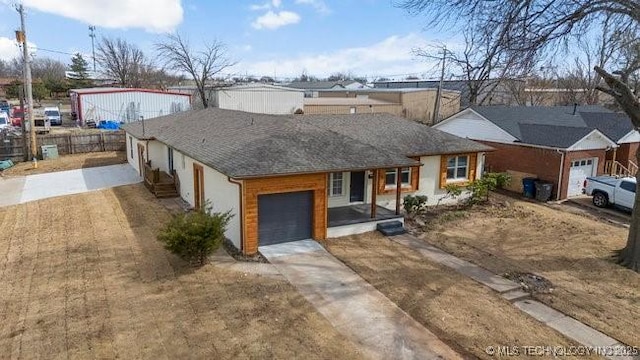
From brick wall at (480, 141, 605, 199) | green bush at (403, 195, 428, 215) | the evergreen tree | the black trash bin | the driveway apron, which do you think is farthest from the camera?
the evergreen tree

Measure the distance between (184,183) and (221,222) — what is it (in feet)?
25.5

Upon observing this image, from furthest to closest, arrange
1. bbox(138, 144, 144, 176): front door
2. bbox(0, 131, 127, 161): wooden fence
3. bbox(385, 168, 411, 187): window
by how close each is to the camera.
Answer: bbox(0, 131, 127, 161): wooden fence
bbox(138, 144, 144, 176): front door
bbox(385, 168, 411, 187): window

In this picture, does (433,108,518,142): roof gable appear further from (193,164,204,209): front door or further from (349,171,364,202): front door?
(193,164,204,209): front door

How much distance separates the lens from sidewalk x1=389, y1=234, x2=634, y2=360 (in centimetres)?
834

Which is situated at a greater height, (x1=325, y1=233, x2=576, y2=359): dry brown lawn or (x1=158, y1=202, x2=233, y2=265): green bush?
(x1=158, y1=202, x2=233, y2=265): green bush

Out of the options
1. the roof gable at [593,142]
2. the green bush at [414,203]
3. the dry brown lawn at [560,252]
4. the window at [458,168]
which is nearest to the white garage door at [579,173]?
the roof gable at [593,142]

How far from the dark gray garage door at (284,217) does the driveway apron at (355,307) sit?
437 millimetres

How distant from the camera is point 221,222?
37.0ft

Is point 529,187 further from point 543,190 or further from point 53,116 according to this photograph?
point 53,116

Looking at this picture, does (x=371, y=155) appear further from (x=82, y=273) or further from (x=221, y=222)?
(x=82, y=273)

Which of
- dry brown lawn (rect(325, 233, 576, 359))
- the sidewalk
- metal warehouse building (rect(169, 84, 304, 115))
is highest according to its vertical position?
metal warehouse building (rect(169, 84, 304, 115))

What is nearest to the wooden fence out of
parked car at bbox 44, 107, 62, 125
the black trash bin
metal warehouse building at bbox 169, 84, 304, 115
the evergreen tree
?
metal warehouse building at bbox 169, 84, 304, 115

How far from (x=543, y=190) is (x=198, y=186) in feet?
50.6

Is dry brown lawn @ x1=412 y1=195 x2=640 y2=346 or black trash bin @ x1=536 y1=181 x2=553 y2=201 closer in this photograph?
dry brown lawn @ x1=412 y1=195 x2=640 y2=346
